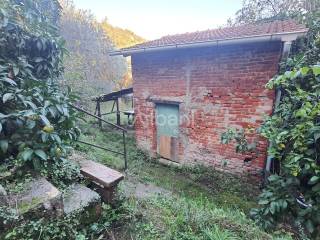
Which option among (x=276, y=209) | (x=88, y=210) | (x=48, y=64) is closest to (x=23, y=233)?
(x=88, y=210)

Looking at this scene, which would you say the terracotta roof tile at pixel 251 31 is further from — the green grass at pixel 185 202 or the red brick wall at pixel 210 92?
the green grass at pixel 185 202

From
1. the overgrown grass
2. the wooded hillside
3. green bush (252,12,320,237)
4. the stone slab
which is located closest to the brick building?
green bush (252,12,320,237)

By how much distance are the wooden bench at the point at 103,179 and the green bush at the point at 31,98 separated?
0.20 metres

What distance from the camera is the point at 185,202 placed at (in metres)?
3.09

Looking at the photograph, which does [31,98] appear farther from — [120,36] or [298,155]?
[120,36]

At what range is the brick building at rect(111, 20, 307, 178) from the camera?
5009mm

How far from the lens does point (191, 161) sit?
6.61 m

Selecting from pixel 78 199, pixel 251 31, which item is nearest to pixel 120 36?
pixel 251 31

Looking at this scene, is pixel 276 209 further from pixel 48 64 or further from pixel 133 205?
pixel 48 64

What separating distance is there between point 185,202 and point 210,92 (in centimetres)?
348

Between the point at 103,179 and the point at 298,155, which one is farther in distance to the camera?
the point at 298,155

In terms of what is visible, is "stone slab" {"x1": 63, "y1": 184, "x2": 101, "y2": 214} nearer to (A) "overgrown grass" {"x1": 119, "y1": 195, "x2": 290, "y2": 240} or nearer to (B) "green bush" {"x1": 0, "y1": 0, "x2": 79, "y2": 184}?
(B) "green bush" {"x1": 0, "y1": 0, "x2": 79, "y2": 184}

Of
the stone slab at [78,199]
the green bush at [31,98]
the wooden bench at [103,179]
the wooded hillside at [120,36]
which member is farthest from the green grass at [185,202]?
the wooded hillside at [120,36]

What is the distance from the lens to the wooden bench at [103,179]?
103 inches
